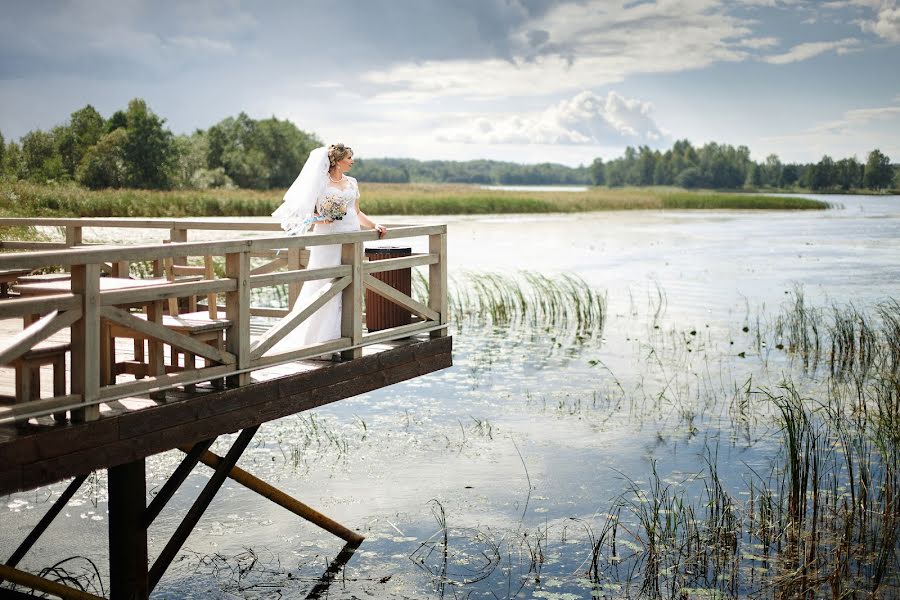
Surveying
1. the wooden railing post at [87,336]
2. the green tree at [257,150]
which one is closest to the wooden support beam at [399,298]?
the wooden railing post at [87,336]

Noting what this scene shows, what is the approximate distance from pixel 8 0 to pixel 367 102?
1724 inches

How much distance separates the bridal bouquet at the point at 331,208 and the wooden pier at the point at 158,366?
43 centimetres

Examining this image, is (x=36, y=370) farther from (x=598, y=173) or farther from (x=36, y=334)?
(x=598, y=173)

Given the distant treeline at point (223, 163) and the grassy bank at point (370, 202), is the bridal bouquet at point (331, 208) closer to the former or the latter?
the grassy bank at point (370, 202)

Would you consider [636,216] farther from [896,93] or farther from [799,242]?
[896,93]

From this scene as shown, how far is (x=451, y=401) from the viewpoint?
13086 millimetres

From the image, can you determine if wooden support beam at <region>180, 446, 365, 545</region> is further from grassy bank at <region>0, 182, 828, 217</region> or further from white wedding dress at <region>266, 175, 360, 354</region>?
grassy bank at <region>0, 182, 828, 217</region>

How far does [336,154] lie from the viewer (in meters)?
7.64

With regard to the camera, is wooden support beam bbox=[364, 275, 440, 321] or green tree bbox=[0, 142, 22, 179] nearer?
wooden support beam bbox=[364, 275, 440, 321]

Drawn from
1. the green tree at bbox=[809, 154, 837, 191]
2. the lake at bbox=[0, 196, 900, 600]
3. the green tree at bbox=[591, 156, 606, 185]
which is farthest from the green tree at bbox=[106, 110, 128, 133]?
the green tree at bbox=[591, 156, 606, 185]

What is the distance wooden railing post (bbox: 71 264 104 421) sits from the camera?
4.95m

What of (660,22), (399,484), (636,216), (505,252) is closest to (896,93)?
(660,22)

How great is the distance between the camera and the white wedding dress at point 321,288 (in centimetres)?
736

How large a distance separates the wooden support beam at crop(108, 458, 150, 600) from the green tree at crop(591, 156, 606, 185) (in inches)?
5824
